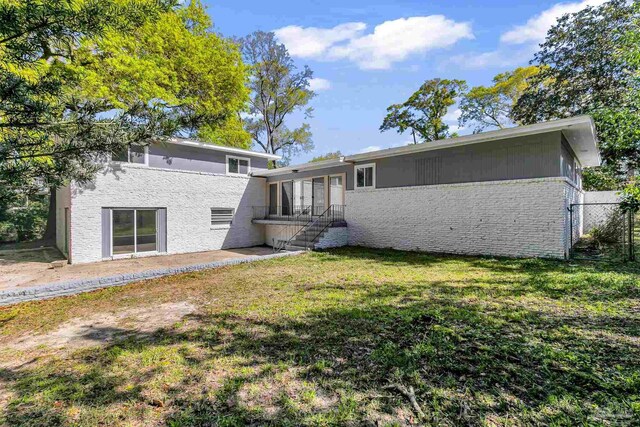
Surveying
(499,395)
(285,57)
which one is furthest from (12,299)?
(285,57)

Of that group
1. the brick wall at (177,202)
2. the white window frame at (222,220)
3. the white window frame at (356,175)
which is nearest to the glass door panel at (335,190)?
the white window frame at (356,175)

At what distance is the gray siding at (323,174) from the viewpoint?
504 inches

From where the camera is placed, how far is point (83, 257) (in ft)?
32.3

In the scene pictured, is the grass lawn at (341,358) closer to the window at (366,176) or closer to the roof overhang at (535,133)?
the roof overhang at (535,133)

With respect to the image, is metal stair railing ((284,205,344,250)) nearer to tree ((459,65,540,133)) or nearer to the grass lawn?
the grass lawn

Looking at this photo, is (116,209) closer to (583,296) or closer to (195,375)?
(195,375)

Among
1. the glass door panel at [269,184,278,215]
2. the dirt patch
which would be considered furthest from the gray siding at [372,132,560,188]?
the dirt patch

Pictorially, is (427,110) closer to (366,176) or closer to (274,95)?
(274,95)

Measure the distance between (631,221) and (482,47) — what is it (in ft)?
21.9

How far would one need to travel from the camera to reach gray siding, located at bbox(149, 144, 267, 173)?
38.0 feet

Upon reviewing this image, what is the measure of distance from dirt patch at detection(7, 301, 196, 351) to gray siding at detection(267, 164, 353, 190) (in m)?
8.99

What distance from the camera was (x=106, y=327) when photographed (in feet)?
13.9

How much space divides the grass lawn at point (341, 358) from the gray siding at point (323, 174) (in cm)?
758

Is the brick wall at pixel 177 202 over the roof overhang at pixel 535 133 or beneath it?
beneath
